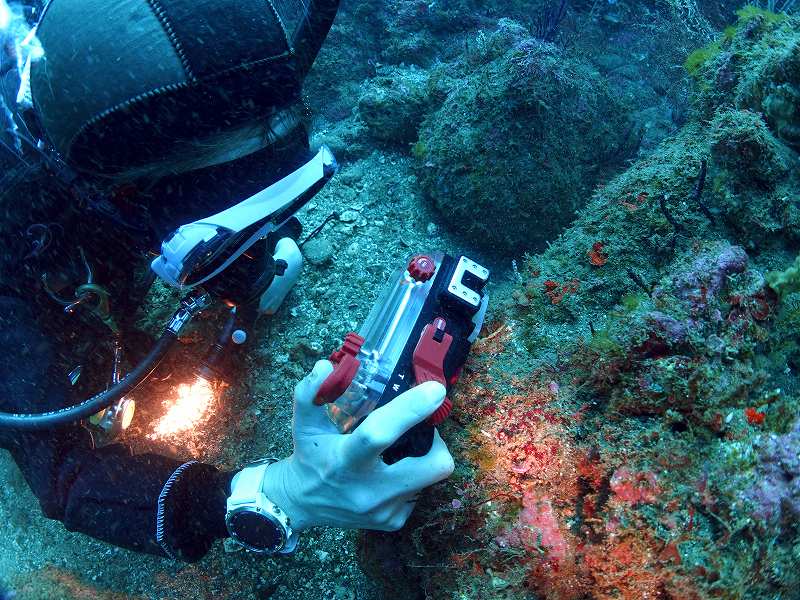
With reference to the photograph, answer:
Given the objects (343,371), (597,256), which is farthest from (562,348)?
(343,371)

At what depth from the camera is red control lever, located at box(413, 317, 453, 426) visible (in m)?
1.85

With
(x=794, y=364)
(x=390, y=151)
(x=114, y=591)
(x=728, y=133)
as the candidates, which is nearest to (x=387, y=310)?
(x=794, y=364)

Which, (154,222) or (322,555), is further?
(322,555)

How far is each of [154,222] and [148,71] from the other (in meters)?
0.74

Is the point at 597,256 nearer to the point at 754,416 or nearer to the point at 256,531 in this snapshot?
the point at 754,416

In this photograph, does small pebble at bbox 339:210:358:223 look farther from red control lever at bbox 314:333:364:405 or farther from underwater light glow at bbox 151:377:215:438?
red control lever at bbox 314:333:364:405

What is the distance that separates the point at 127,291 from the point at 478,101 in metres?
2.85

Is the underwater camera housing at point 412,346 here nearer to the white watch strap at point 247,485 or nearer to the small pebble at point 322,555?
the white watch strap at point 247,485

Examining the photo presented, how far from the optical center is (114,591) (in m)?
2.75

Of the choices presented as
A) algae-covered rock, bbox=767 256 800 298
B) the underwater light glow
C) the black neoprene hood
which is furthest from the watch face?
algae-covered rock, bbox=767 256 800 298

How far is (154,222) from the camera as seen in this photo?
2125mm

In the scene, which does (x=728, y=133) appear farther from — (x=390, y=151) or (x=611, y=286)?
(x=390, y=151)

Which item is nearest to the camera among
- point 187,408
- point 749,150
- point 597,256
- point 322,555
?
point 749,150

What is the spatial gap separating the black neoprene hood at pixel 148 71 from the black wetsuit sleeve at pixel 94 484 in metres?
0.96
